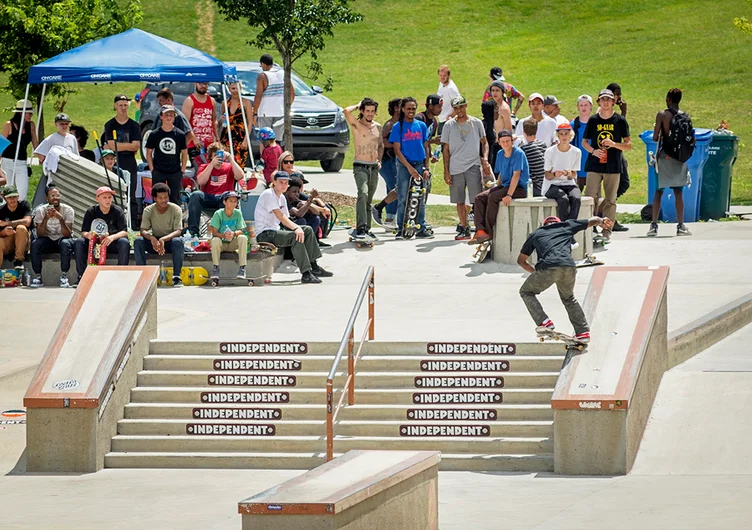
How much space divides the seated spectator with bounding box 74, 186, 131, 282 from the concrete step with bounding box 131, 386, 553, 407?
14.7 feet

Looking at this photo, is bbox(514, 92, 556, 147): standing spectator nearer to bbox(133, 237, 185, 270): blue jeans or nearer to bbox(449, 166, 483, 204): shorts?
bbox(449, 166, 483, 204): shorts

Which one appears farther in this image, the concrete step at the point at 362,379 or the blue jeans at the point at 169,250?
the blue jeans at the point at 169,250

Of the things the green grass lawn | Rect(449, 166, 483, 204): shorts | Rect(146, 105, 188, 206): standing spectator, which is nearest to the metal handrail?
Rect(449, 166, 483, 204): shorts

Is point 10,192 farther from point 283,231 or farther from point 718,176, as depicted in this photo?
point 718,176

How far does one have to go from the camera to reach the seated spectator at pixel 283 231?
16828 millimetres

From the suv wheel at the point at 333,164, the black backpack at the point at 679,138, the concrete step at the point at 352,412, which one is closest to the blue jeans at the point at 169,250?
the concrete step at the point at 352,412

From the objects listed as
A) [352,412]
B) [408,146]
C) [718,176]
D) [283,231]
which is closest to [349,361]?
[352,412]

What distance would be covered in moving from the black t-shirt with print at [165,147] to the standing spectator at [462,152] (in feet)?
12.2

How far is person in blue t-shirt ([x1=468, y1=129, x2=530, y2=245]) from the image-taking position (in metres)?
16.9

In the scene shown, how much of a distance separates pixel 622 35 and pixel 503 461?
43.3 meters

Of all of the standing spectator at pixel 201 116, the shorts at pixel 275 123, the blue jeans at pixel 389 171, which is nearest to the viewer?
the blue jeans at pixel 389 171

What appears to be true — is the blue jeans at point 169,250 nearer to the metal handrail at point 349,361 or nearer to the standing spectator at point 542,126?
the metal handrail at point 349,361

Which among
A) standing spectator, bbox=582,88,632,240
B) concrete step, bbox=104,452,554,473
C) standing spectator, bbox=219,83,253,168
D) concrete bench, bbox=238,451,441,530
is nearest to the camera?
concrete bench, bbox=238,451,441,530

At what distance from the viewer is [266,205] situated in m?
16.9
